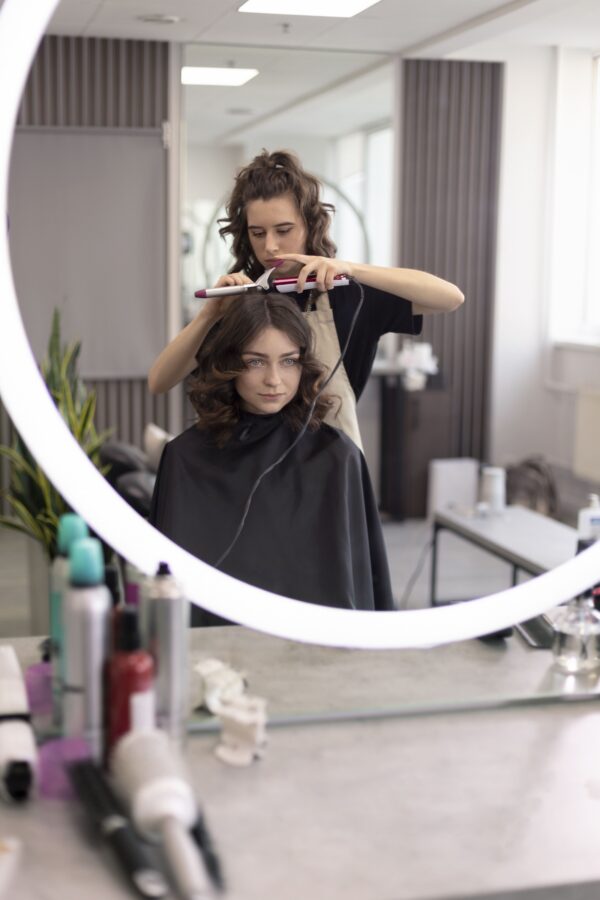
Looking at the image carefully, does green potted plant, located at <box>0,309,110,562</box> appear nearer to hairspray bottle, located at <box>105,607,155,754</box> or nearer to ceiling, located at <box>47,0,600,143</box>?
ceiling, located at <box>47,0,600,143</box>

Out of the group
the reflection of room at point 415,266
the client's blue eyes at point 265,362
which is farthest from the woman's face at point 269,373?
the reflection of room at point 415,266

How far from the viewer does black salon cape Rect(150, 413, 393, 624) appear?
1297 mm

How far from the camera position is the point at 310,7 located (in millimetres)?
1262

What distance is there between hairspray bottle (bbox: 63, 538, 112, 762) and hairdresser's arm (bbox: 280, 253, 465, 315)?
439 mm

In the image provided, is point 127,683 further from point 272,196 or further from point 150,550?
point 272,196

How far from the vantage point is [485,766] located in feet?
3.44

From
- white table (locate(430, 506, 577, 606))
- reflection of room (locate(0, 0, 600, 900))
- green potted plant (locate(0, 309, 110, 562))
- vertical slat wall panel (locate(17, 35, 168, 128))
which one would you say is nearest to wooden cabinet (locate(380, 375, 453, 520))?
reflection of room (locate(0, 0, 600, 900))

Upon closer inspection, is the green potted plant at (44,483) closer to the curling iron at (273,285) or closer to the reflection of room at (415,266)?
the reflection of room at (415,266)

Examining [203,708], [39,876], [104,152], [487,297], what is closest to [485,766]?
[203,708]

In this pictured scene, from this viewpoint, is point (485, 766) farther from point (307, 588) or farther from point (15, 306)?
point (15, 306)

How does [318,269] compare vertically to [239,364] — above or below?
above

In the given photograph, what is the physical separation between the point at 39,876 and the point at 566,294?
1.21 m

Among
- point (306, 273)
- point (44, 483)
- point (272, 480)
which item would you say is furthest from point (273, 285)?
point (44, 483)

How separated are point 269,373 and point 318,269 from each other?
0.46 ft
